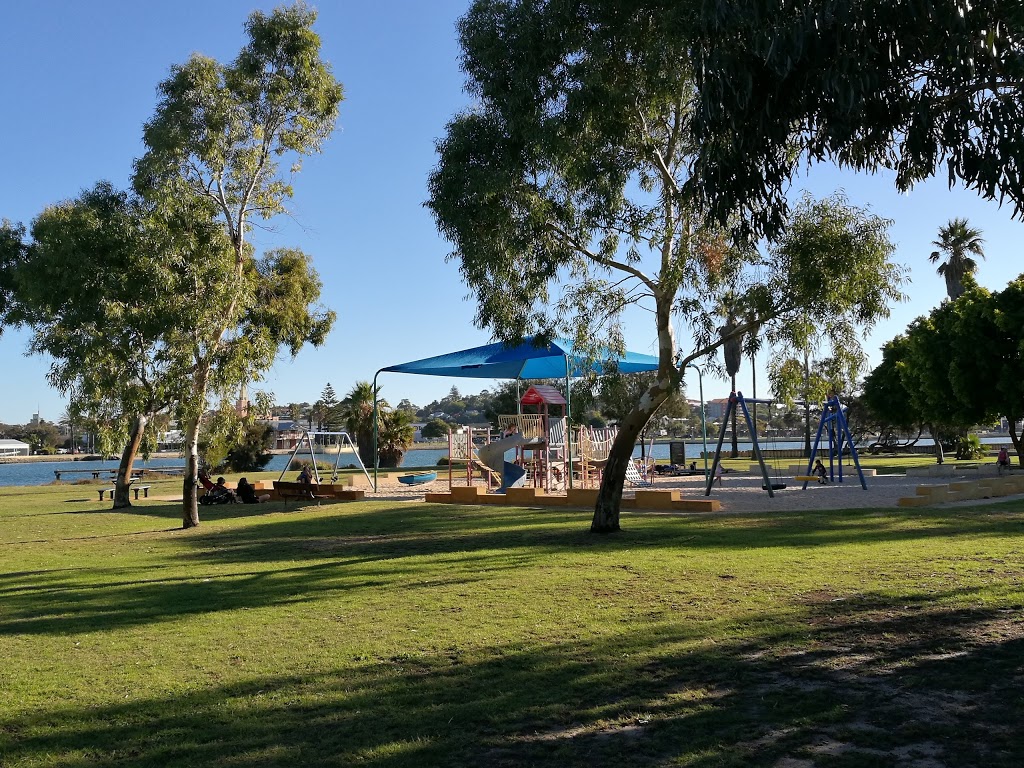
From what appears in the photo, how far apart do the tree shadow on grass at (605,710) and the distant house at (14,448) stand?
155m

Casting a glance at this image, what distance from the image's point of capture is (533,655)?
637 centimetres

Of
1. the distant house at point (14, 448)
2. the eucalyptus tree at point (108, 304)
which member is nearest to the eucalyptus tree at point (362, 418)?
the eucalyptus tree at point (108, 304)

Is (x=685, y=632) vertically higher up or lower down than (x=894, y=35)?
lower down

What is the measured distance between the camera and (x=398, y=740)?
4.64 metres

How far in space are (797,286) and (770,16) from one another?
243 inches

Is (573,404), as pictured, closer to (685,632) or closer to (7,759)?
(685,632)

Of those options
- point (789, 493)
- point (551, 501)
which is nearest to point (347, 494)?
point (551, 501)

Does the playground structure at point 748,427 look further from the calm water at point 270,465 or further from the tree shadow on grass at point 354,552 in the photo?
the calm water at point 270,465

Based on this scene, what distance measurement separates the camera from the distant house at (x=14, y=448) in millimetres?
141750

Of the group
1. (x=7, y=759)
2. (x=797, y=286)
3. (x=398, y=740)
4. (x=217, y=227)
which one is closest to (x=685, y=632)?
(x=398, y=740)

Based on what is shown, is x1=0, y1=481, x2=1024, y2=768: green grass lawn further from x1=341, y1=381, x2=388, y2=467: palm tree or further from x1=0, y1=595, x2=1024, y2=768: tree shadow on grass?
x1=341, y1=381, x2=388, y2=467: palm tree

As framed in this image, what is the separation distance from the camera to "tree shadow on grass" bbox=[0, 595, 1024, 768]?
4395mm

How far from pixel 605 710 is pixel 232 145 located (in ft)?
53.4

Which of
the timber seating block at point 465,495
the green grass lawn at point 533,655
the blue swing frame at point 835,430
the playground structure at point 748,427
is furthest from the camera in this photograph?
the blue swing frame at point 835,430
